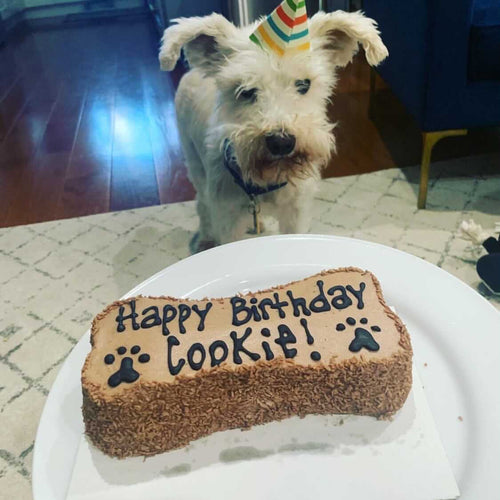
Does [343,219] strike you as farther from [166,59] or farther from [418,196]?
[166,59]

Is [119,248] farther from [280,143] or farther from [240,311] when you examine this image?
[240,311]

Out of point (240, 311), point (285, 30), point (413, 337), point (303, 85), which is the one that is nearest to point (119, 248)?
point (303, 85)

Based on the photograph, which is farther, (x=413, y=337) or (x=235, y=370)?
(x=413, y=337)

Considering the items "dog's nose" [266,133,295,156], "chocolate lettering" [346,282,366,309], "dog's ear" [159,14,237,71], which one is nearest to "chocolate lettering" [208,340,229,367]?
"chocolate lettering" [346,282,366,309]

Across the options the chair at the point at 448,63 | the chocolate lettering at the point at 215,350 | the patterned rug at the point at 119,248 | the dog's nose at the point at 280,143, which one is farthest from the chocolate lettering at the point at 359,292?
the chair at the point at 448,63

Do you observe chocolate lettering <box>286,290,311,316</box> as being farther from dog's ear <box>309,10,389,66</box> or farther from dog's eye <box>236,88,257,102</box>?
dog's ear <box>309,10,389,66</box>

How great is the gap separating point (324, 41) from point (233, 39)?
25 cm

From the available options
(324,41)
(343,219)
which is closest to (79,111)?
(343,219)

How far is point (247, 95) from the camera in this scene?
1292mm

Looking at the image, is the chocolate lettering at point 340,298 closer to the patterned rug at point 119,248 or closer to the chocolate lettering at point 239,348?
the chocolate lettering at point 239,348

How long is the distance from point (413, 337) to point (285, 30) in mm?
746

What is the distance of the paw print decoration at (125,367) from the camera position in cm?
73

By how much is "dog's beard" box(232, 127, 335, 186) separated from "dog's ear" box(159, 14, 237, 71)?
0.94 ft

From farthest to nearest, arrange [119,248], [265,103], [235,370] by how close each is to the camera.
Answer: [119,248] → [265,103] → [235,370]
